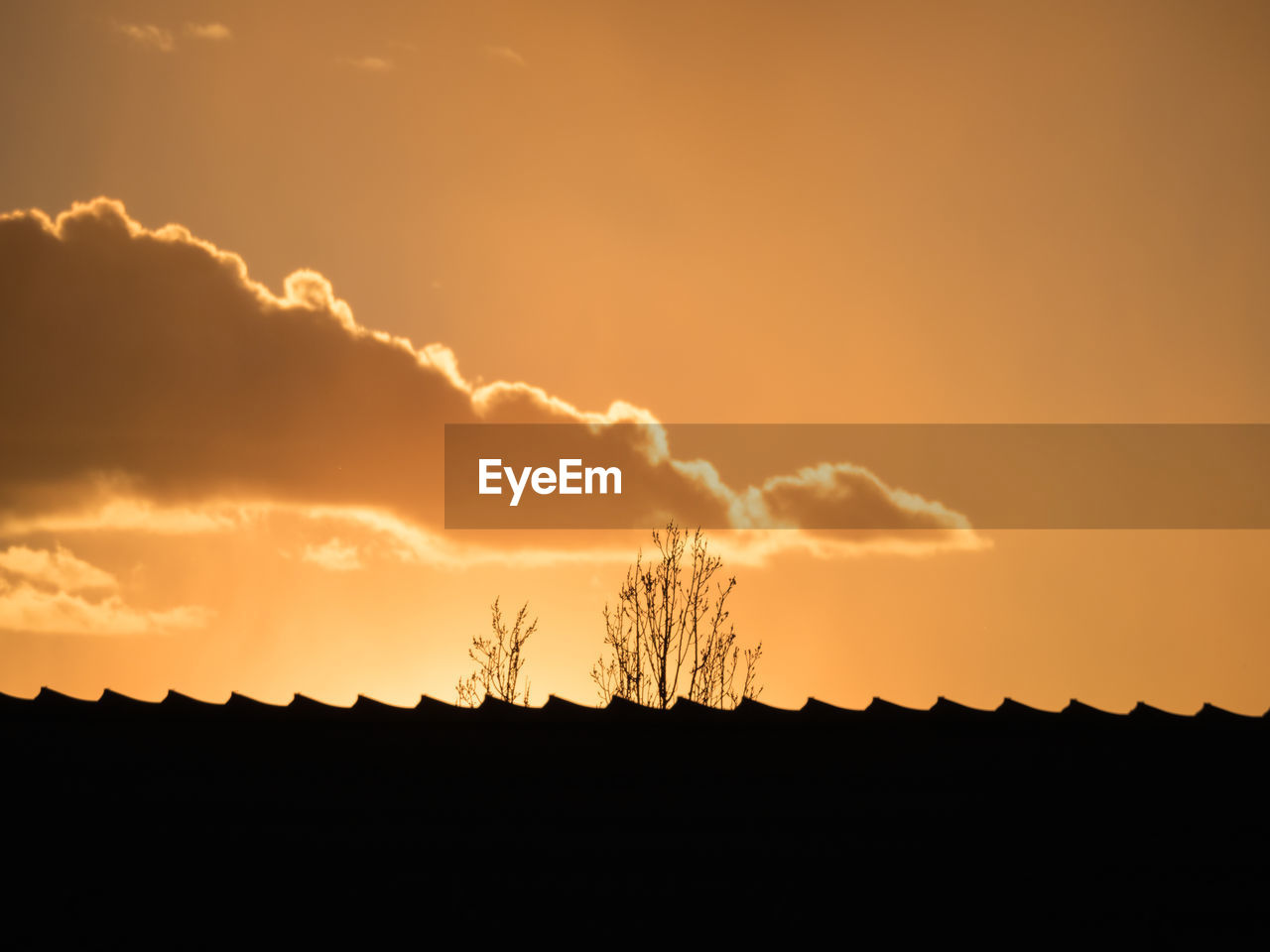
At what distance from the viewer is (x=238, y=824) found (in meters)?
9.35

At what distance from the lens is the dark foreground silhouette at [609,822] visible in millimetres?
8922

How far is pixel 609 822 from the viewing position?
372 inches

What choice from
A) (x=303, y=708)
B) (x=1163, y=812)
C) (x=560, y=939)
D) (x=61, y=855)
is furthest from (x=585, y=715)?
(x=1163, y=812)

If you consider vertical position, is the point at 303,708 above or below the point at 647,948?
above

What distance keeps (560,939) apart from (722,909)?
1.46 meters

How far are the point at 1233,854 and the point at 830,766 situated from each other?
3.98 metres

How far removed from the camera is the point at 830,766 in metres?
10.3

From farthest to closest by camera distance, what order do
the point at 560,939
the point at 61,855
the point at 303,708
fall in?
the point at 303,708, the point at 61,855, the point at 560,939

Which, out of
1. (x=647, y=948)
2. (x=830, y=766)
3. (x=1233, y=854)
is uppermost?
(x=830, y=766)

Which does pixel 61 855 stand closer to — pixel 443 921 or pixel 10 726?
pixel 10 726

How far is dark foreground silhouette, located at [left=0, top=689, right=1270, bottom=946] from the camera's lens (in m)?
8.92

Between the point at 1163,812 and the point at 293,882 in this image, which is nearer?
the point at 293,882

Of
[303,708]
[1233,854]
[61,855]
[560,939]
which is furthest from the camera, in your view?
[303,708]

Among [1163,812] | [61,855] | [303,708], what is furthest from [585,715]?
[1163,812]
